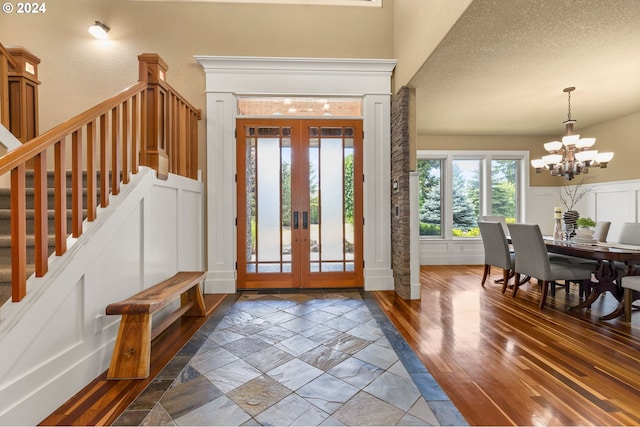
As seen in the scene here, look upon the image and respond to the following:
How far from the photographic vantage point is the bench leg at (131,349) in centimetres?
186

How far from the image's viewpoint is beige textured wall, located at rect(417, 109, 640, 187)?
4.90m

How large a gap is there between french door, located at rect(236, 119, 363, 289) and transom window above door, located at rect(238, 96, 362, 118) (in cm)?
17

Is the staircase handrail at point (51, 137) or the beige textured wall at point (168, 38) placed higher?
the beige textured wall at point (168, 38)

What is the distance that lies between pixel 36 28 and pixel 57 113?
111 centimetres

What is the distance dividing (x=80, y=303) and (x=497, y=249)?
4.43 meters

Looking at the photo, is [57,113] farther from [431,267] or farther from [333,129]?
[431,267]

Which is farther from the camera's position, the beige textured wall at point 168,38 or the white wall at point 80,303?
the beige textured wall at point 168,38

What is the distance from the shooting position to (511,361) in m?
2.06

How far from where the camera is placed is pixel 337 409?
5.10 ft

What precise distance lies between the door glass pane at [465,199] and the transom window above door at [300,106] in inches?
129

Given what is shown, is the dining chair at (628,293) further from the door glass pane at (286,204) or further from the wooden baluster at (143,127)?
the wooden baluster at (143,127)

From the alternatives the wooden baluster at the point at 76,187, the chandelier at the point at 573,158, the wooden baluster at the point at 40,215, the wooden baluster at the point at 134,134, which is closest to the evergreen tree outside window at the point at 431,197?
the chandelier at the point at 573,158

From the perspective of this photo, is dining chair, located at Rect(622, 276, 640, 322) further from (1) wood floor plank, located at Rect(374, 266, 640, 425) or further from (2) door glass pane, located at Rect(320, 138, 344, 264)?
(2) door glass pane, located at Rect(320, 138, 344, 264)

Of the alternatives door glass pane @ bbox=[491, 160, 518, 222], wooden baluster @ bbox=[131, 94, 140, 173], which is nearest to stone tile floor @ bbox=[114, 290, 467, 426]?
wooden baluster @ bbox=[131, 94, 140, 173]
